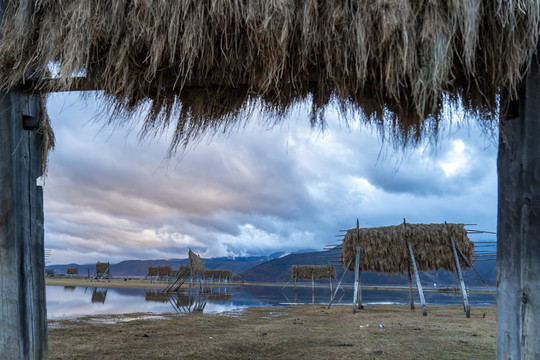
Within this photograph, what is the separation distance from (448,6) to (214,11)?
1.56m

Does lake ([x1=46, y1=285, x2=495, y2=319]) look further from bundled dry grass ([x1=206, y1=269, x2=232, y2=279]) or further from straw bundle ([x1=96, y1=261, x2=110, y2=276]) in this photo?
straw bundle ([x1=96, y1=261, x2=110, y2=276])

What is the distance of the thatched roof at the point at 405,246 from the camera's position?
1347 cm

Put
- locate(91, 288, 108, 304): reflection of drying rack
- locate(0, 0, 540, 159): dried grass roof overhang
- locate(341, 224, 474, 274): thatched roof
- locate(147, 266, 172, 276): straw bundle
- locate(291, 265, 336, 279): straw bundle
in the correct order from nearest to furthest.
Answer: locate(0, 0, 540, 159): dried grass roof overhang → locate(341, 224, 474, 274): thatched roof → locate(91, 288, 108, 304): reflection of drying rack → locate(291, 265, 336, 279): straw bundle → locate(147, 266, 172, 276): straw bundle

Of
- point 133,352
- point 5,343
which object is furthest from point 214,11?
point 133,352

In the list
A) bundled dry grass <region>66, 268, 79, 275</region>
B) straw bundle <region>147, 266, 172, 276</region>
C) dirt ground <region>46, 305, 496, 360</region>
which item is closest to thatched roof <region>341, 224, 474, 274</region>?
dirt ground <region>46, 305, 496, 360</region>

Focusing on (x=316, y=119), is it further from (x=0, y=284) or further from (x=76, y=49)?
(x=0, y=284)

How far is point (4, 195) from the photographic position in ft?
10.5

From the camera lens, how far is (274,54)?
271 centimetres

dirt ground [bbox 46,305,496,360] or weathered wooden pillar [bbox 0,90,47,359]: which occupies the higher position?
weathered wooden pillar [bbox 0,90,47,359]

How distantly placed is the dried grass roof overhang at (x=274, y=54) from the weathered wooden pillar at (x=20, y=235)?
340mm

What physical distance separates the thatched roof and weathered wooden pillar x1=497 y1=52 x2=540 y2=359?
11.5 metres

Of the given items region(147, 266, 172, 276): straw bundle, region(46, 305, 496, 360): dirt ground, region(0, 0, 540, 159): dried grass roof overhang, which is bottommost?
region(147, 266, 172, 276): straw bundle

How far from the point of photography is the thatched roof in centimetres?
1347

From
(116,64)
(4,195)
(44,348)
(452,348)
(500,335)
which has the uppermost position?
(116,64)
